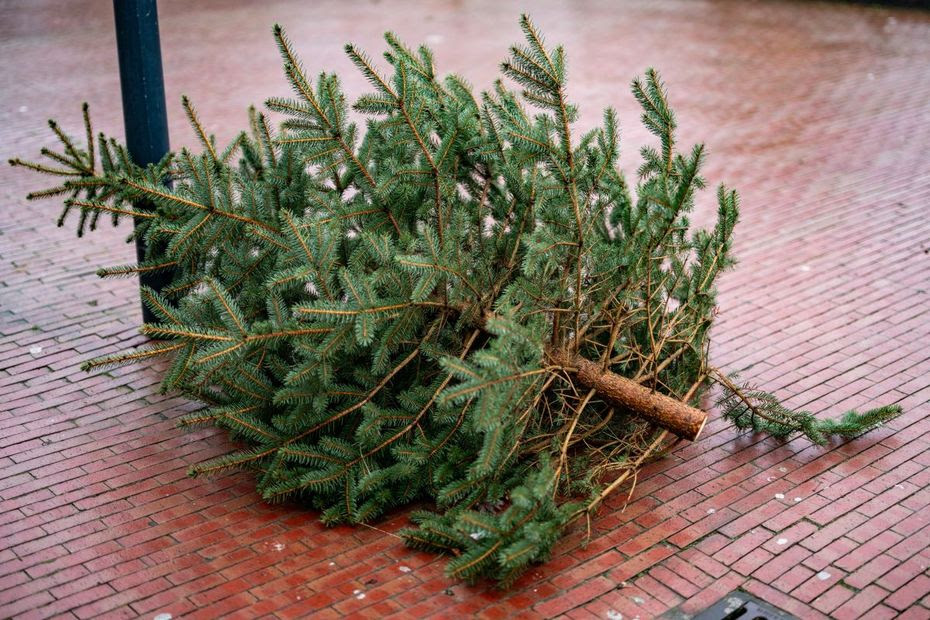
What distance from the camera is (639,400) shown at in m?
4.86

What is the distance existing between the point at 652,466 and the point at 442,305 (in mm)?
1440

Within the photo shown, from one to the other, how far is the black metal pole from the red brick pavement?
1169 millimetres

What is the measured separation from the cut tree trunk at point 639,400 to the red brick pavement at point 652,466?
1.34 ft

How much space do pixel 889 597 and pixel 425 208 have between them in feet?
9.17

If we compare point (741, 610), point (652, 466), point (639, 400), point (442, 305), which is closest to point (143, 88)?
point (442, 305)

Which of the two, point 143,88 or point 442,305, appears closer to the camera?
point 442,305

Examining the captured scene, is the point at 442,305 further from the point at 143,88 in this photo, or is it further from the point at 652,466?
the point at 143,88

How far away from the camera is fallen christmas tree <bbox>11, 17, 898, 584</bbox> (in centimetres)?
447

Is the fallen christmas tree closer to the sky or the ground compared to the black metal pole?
closer to the ground

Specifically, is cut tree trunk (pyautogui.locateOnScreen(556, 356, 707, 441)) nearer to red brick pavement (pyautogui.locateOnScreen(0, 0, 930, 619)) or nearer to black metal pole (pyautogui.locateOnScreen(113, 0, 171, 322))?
red brick pavement (pyautogui.locateOnScreen(0, 0, 930, 619))

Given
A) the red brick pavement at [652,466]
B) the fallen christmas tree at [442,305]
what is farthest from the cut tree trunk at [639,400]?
the red brick pavement at [652,466]

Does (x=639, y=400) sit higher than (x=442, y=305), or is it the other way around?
(x=442, y=305)

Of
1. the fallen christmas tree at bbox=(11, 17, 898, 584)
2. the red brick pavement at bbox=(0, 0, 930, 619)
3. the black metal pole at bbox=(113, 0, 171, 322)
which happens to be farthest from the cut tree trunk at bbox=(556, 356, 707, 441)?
the black metal pole at bbox=(113, 0, 171, 322)

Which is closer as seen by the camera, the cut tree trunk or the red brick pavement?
the red brick pavement
